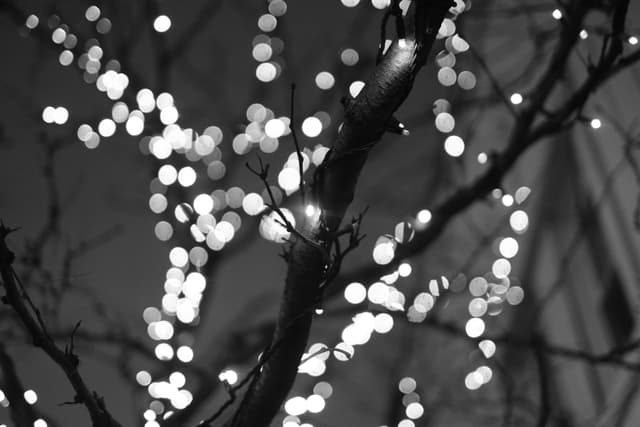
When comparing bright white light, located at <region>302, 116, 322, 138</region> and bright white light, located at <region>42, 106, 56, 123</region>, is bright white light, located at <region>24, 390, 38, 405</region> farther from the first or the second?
bright white light, located at <region>302, 116, 322, 138</region>

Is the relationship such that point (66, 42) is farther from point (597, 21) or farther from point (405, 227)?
point (597, 21)

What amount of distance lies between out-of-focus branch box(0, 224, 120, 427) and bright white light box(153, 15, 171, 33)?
5.71ft

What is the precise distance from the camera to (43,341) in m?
0.86

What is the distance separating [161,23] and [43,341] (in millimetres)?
1831

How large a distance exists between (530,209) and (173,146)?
2429 mm

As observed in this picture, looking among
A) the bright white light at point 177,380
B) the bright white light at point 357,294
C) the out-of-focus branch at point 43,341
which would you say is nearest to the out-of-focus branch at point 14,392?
the out-of-focus branch at point 43,341

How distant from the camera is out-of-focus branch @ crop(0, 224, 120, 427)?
2.74ft

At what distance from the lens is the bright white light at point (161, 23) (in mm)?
2367

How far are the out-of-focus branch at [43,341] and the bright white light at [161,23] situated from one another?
174 cm

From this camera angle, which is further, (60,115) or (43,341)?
(60,115)

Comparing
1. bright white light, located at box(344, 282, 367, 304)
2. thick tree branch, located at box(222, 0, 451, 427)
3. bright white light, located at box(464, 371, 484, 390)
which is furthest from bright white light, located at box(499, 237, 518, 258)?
thick tree branch, located at box(222, 0, 451, 427)

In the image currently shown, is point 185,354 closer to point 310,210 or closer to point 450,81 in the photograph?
point 310,210

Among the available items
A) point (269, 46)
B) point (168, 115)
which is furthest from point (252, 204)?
point (269, 46)

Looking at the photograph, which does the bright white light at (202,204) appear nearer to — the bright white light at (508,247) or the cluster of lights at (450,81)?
the cluster of lights at (450,81)
